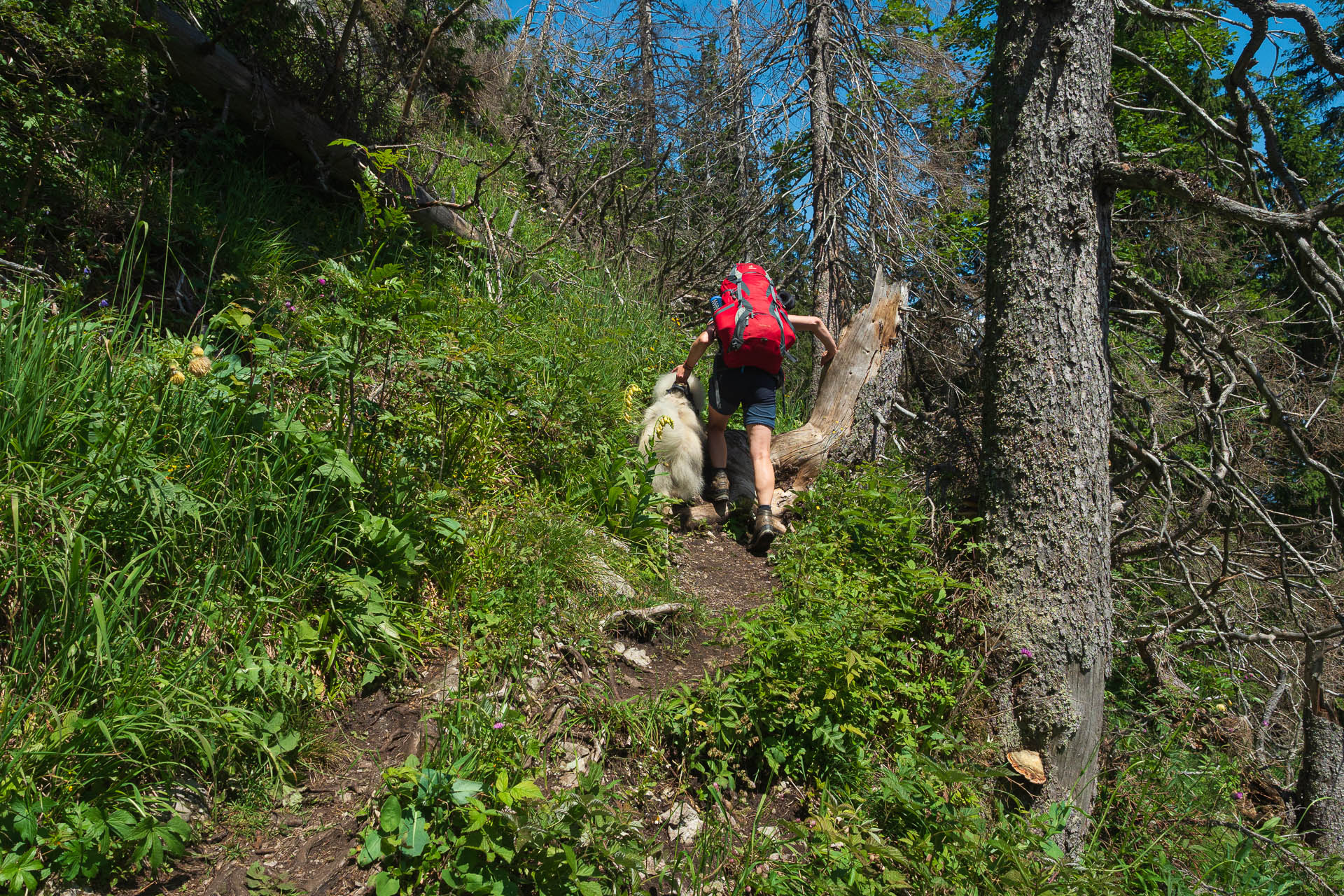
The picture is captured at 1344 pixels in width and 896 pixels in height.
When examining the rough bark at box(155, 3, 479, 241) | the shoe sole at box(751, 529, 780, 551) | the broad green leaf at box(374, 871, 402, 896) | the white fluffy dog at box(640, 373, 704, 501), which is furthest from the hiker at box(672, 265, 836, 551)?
the broad green leaf at box(374, 871, 402, 896)

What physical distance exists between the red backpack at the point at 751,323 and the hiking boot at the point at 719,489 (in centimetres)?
88

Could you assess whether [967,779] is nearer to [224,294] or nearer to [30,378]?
[30,378]

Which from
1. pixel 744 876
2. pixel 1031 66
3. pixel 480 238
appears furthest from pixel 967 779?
pixel 480 238

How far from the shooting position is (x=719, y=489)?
557 cm

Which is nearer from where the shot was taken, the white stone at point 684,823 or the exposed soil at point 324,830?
the exposed soil at point 324,830

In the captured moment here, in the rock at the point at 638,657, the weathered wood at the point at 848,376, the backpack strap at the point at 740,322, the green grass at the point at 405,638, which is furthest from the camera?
the weathered wood at the point at 848,376

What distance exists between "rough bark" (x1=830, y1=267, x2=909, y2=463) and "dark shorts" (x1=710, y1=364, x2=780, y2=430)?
0.86 meters

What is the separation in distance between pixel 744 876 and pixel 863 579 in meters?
1.72

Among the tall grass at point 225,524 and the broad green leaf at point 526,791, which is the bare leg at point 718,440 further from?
the broad green leaf at point 526,791

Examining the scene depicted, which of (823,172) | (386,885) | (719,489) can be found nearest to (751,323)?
(719,489)

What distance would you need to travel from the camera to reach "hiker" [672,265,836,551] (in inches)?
210

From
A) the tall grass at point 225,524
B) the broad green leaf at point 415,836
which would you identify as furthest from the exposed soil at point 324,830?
the broad green leaf at point 415,836

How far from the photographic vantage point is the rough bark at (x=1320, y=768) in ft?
12.7

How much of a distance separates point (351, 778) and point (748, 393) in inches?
154
